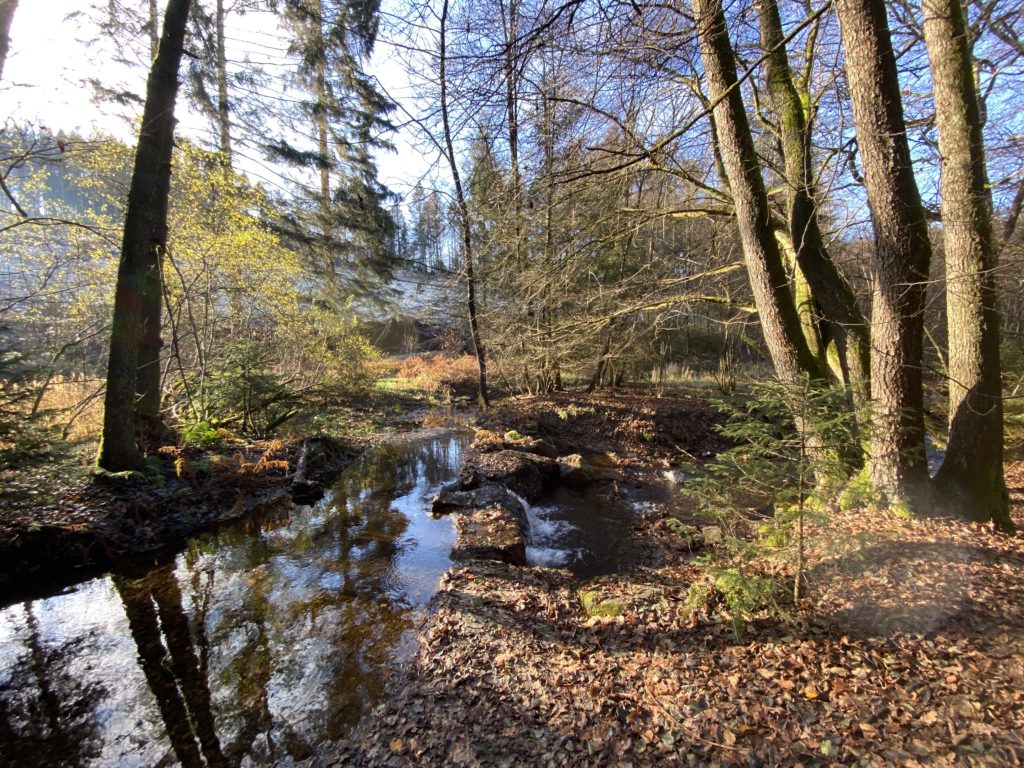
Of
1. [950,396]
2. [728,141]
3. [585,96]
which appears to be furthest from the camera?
[585,96]

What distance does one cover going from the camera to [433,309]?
1759 centimetres

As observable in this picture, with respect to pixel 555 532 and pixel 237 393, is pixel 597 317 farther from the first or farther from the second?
pixel 237 393

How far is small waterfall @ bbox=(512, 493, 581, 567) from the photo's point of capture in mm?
5938

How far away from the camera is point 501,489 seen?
768 cm

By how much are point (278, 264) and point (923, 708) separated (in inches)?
475

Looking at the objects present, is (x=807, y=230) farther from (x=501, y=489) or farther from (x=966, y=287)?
(x=501, y=489)

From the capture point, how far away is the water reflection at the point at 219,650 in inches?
120

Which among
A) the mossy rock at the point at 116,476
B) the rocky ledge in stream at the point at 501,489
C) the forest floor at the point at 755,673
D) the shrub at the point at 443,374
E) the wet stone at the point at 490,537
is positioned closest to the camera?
the forest floor at the point at 755,673

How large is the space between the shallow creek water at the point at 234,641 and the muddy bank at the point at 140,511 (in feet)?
1.27

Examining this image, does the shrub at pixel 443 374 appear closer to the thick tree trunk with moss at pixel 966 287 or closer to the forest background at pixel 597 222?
the forest background at pixel 597 222

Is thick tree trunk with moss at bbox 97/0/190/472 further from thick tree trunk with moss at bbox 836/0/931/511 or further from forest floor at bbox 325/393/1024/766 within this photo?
thick tree trunk with moss at bbox 836/0/931/511

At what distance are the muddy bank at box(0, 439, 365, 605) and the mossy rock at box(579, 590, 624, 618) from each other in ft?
17.2

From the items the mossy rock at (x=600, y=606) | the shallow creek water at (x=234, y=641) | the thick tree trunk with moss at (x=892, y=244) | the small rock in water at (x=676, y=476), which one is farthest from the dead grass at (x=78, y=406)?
the thick tree trunk with moss at (x=892, y=244)

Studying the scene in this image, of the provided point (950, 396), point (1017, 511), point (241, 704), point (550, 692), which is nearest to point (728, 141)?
point (950, 396)
